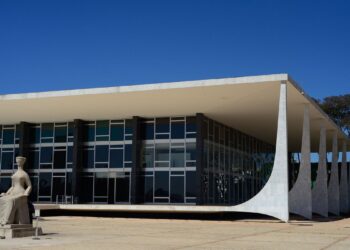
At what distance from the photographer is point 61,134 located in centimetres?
3681

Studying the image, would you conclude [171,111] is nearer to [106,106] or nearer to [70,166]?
[106,106]

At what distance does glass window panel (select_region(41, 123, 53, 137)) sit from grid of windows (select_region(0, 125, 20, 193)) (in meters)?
1.94

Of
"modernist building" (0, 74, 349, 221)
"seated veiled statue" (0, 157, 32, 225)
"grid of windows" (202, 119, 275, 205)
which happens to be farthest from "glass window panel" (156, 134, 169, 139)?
"seated veiled statue" (0, 157, 32, 225)

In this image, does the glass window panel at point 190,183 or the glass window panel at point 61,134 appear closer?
the glass window panel at point 190,183

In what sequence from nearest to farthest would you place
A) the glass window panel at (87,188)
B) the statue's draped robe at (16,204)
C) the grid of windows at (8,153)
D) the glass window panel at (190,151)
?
the statue's draped robe at (16,204)
the glass window panel at (190,151)
the glass window panel at (87,188)
the grid of windows at (8,153)

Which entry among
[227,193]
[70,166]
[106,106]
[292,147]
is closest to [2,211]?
[106,106]

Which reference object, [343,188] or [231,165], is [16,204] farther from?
[343,188]

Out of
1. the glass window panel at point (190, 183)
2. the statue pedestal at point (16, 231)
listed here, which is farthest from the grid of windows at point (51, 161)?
the statue pedestal at point (16, 231)

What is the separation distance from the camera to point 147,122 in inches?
1357

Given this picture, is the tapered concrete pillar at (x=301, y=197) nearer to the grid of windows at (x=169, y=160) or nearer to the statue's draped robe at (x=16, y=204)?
the grid of windows at (x=169, y=160)

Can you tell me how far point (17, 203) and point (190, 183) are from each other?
57.9 ft

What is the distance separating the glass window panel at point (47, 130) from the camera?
3731 cm

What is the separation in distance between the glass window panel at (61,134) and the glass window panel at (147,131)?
19.9ft

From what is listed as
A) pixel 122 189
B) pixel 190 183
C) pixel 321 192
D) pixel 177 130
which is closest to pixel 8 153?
pixel 122 189
